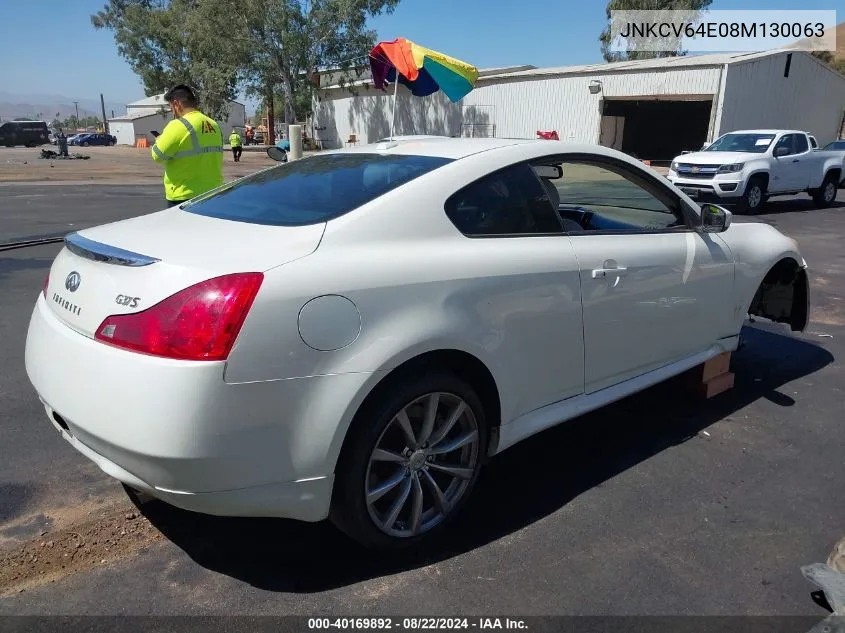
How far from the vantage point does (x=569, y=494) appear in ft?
10.4

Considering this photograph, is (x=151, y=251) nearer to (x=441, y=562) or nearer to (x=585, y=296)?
(x=441, y=562)

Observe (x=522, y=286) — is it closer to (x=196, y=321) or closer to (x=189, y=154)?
(x=196, y=321)

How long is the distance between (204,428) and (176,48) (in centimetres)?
5410

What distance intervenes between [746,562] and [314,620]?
1.72 metres

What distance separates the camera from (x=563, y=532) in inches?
112

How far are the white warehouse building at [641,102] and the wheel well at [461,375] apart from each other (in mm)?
15995

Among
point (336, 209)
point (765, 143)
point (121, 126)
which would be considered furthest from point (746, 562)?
point (121, 126)

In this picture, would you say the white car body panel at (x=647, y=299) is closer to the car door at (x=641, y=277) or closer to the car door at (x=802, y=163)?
the car door at (x=641, y=277)

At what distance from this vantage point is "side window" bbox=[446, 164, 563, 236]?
110 inches

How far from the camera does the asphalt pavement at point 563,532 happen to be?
241cm

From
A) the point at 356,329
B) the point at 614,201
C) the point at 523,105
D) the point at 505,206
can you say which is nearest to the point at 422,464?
the point at 356,329

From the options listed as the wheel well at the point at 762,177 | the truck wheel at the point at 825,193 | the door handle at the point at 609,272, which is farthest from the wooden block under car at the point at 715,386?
the truck wheel at the point at 825,193

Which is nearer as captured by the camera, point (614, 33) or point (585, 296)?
point (585, 296)

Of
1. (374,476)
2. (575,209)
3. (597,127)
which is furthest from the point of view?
(597,127)
